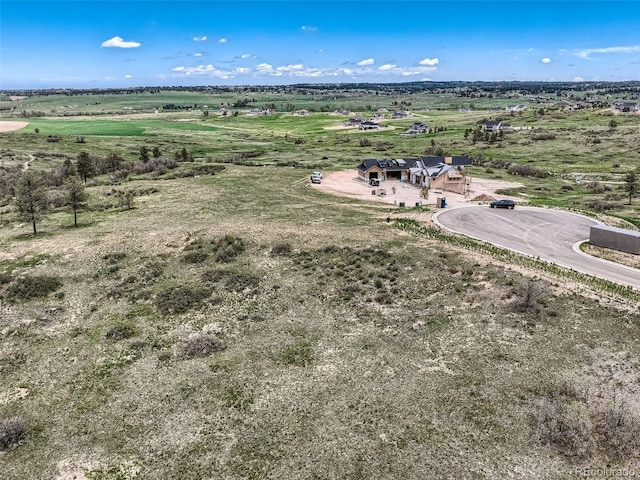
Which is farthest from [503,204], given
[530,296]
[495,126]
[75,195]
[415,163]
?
[495,126]

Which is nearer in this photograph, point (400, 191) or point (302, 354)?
point (302, 354)

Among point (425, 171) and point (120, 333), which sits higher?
point (425, 171)

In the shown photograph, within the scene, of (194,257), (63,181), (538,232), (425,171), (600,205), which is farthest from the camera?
(63,181)

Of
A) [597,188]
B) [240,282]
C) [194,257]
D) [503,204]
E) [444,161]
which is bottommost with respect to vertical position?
[240,282]

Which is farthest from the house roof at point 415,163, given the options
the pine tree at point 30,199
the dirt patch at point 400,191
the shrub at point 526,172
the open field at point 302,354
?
the pine tree at point 30,199

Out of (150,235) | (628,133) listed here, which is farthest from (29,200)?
(628,133)

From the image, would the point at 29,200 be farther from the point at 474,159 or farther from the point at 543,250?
the point at 474,159

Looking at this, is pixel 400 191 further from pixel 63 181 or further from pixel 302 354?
pixel 63 181

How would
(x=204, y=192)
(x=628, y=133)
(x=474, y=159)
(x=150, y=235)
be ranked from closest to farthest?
(x=150, y=235) → (x=204, y=192) → (x=474, y=159) → (x=628, y=133)
